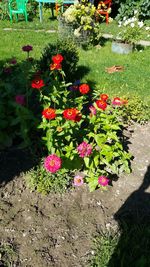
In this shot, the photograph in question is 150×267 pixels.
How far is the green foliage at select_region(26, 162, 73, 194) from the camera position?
357 cm

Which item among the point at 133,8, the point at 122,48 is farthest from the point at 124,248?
the point at 133,8

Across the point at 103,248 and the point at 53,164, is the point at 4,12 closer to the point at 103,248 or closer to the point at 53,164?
the point at 53,164

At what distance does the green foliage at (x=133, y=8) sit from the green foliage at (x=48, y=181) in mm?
8924

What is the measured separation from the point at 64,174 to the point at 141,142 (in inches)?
53.7

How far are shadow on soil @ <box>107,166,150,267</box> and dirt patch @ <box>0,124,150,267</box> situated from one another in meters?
0.04

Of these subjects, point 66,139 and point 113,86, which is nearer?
point 66,139

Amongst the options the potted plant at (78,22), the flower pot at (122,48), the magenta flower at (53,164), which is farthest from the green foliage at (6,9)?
the magenta flower at (53,164)

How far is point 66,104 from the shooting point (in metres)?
4.01

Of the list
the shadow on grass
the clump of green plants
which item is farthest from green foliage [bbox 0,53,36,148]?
the clump of green plants

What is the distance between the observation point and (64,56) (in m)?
5.60

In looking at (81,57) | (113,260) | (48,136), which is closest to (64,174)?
(48,136)

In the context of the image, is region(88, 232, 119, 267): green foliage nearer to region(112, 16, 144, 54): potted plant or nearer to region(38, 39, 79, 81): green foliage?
region(38, 39, 79, 81): green foliage

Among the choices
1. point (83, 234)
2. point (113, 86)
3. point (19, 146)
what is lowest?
point (83, 234)

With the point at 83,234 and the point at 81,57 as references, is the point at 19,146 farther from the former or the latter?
the point at 81,57
